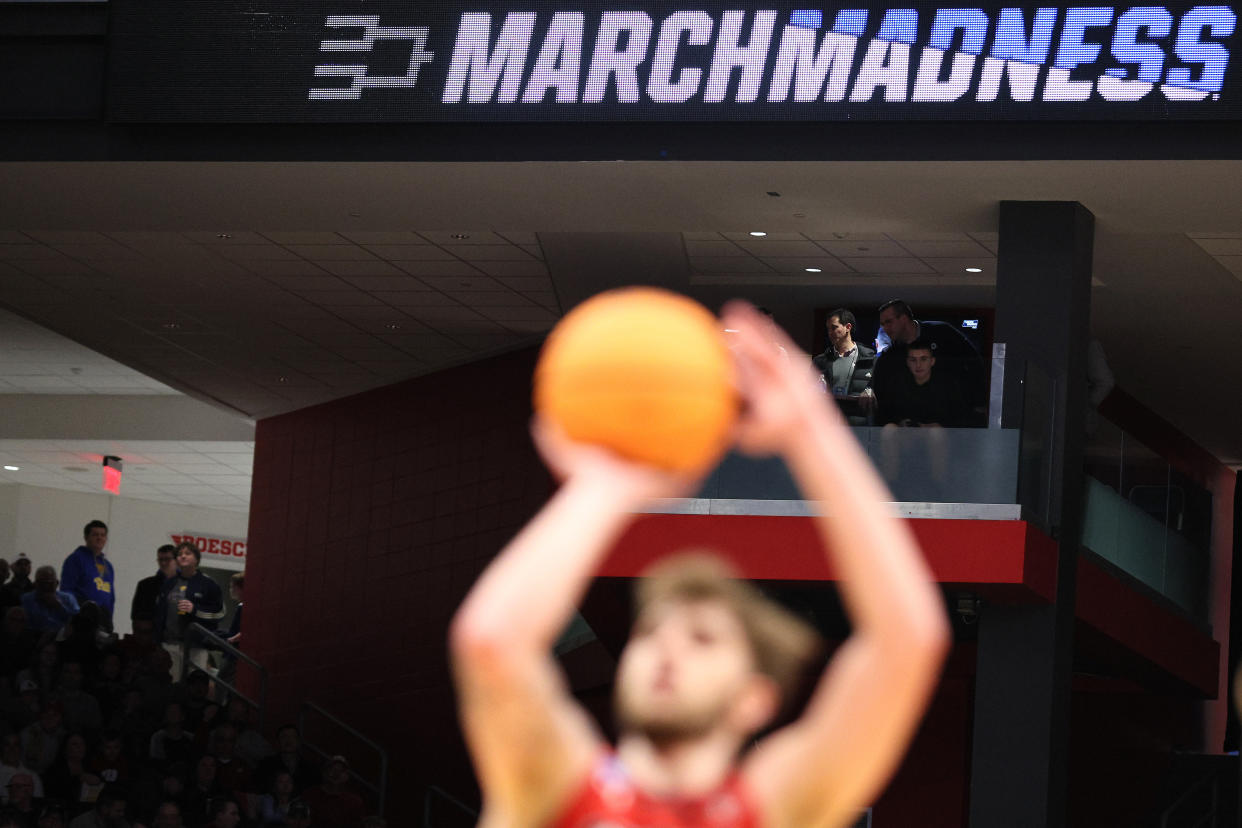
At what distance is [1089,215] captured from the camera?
1132 cm

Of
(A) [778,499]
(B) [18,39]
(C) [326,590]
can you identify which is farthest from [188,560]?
(A) [778,499]

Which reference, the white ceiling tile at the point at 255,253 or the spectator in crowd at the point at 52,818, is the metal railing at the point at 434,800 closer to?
the spectator in crowd at the point at 52,818

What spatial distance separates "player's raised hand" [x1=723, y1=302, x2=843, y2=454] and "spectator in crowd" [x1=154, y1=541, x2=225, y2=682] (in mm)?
15041

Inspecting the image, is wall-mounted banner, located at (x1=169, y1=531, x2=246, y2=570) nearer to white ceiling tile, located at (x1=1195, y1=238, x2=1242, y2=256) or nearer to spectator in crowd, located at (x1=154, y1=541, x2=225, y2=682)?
spectator in crowd, located at (x1=154, y1=541, x2=225, y2=682)

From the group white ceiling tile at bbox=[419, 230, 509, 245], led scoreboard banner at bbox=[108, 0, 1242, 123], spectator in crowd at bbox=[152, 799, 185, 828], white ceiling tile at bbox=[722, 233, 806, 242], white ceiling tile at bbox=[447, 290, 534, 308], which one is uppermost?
led scoreboard banner at bbox=[108, 0, 1242, 123]

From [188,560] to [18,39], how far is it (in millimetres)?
6048

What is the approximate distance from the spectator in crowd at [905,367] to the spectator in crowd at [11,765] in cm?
611

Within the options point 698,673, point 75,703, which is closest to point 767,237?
point 75,703

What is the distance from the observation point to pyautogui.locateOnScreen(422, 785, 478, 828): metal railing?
1545 cm

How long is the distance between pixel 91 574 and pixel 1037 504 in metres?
9.97

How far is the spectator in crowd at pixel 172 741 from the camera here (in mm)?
13938

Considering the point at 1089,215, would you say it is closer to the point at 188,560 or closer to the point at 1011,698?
the point at 1011,698

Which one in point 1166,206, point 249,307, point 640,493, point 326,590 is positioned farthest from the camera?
point 326,590

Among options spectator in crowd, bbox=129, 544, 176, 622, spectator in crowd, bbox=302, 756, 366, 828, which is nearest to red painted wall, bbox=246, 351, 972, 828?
spectator in crowd, bbox=129, 544, 176, 622
